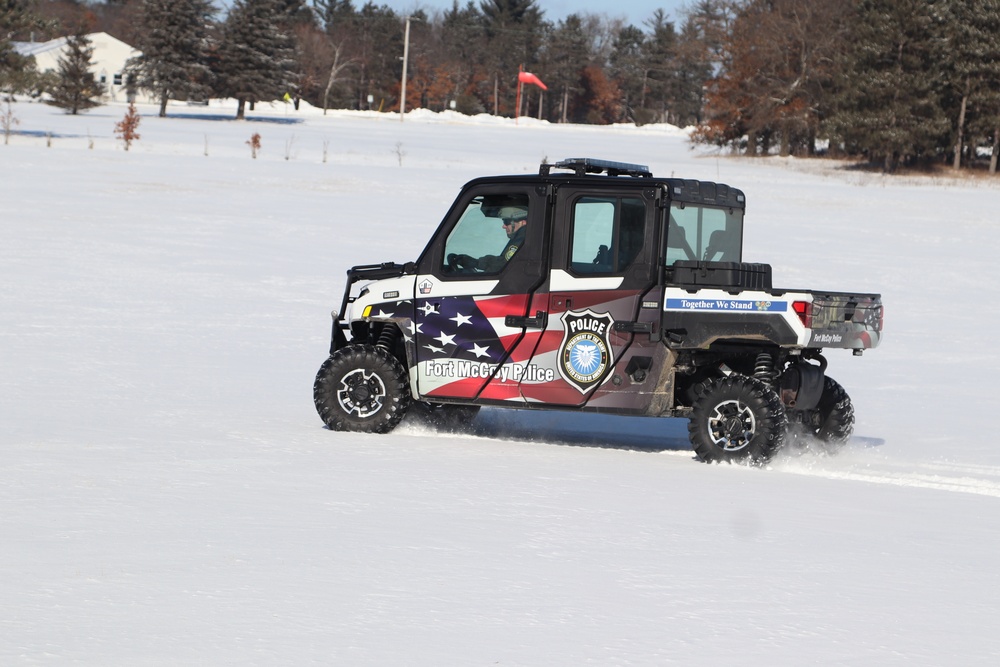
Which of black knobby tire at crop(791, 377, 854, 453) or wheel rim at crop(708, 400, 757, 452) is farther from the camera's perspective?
black knobby tire at crop(791, 377, 854, 453)

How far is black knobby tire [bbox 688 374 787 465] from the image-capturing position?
9125 mm

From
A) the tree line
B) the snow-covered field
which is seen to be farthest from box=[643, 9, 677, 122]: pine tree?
the snow-covered field

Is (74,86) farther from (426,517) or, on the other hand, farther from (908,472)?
(426,517)

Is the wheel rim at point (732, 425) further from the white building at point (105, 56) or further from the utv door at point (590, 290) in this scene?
the white building at point (105, 56)

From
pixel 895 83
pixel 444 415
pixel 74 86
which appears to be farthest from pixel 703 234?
pixel 74 86

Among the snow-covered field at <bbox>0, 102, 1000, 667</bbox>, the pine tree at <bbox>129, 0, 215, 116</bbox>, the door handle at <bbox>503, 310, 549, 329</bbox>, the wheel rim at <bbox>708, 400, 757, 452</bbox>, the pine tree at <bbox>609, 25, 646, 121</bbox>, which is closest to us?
the snow-covered field at <bbox>0, 102, 1000, 667</bbox>

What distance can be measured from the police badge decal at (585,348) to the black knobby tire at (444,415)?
164 cm

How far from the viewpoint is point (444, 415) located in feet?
36.8

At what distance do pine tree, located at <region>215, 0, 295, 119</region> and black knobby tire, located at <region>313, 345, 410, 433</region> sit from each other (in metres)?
84.2

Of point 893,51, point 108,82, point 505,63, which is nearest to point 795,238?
point 893,51

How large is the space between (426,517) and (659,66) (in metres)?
147

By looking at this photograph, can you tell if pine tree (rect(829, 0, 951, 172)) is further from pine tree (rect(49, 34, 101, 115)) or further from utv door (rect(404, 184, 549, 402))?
utv door (rect(404, 184, 549, 402))

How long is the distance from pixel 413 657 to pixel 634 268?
5.05 m

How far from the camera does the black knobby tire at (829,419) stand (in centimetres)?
1030
